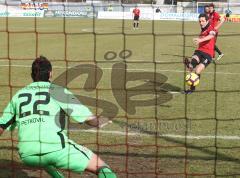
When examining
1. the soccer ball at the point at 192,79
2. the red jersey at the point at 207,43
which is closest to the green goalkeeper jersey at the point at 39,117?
the soccer ball at the point at 192,79

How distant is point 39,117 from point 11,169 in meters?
1.74

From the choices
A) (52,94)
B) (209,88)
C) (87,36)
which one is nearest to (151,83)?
(209,88)

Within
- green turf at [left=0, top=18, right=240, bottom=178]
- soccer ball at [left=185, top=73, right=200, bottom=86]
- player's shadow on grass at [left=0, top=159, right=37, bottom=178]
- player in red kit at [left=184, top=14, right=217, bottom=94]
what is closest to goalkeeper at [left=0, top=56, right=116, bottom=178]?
player's shadow on grass at [left=0, top=159, right=37, bottom=178]

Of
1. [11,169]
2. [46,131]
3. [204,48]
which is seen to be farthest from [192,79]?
[46,131]

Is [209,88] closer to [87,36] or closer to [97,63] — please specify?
[97,63]

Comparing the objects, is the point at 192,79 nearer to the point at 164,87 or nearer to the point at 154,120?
the point at 164,87

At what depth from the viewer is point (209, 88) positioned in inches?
463

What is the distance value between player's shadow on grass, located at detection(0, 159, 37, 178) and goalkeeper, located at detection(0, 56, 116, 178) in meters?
1.23

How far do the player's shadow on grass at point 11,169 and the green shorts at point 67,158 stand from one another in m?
1.38

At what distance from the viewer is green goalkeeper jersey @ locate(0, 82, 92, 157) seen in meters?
4.45

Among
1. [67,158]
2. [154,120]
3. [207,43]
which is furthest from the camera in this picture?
[207,43]

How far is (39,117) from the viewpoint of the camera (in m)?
4.50

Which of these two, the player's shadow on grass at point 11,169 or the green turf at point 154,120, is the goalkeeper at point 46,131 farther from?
the green turf at point 154,120

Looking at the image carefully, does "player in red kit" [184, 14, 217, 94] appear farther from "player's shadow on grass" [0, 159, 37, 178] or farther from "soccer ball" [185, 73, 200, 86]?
"player's shadow on grass" [0, 159, 37, 178]
